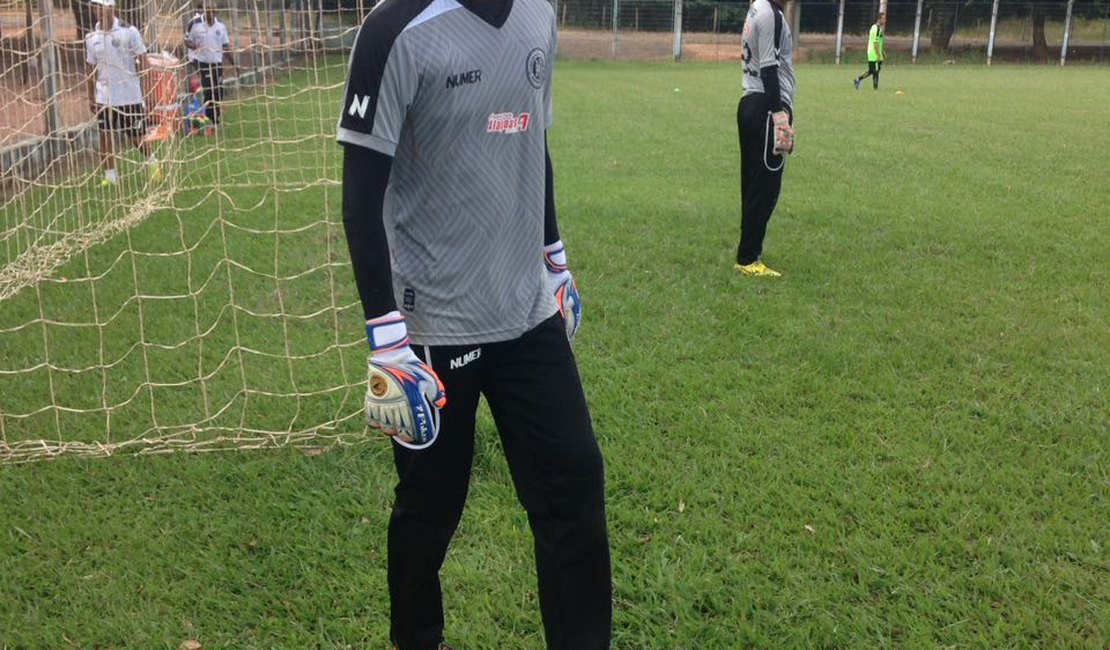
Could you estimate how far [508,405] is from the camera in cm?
239

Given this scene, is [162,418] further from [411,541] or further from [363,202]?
[363,202]

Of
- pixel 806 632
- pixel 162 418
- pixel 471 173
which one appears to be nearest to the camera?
pixel 471 173

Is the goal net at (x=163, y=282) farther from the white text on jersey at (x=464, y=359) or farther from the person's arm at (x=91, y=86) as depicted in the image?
the white text on jersey at (x=464, y=359)

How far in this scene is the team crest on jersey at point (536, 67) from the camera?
229cm

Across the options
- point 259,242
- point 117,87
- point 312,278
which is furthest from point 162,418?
point 117,87

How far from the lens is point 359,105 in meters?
2.08

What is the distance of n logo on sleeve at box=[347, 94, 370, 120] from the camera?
2.07 meters

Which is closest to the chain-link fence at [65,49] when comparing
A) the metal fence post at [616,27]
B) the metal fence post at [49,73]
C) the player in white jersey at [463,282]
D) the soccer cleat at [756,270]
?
the metal fence post at [49,73]

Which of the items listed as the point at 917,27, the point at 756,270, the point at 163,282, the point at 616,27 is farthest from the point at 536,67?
the point at 917,27

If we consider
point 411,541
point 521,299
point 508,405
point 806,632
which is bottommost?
point 806,632

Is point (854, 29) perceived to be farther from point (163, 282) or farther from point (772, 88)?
point (163, 282)

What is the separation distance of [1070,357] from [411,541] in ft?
13.2

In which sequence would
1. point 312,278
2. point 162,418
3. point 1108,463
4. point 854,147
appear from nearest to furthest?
point 1108,463, point 162,418, point 312,278, point 854,147

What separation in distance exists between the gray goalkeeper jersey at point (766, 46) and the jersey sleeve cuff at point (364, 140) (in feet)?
14.4
